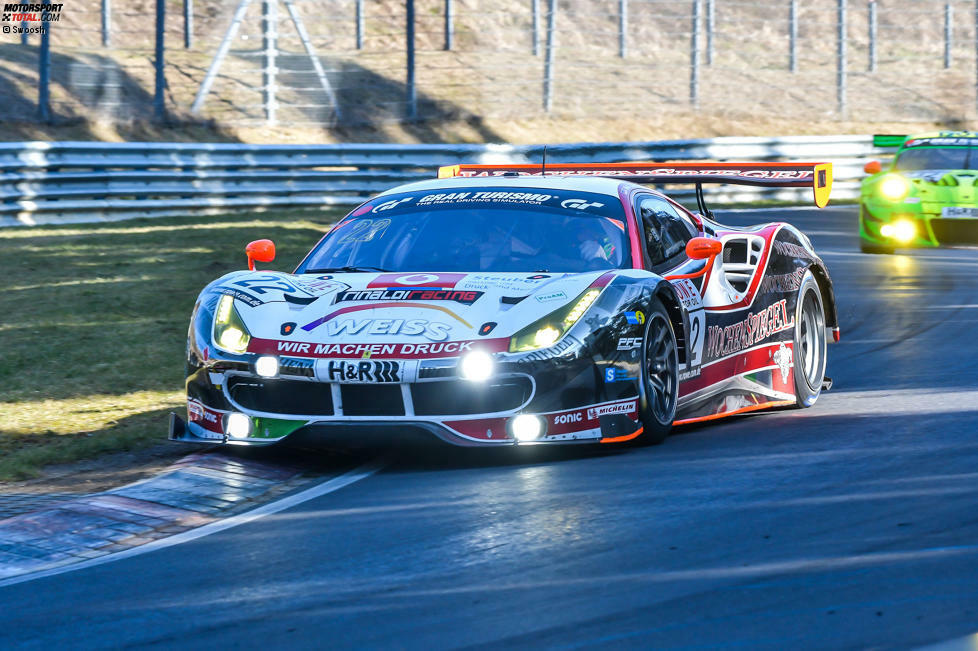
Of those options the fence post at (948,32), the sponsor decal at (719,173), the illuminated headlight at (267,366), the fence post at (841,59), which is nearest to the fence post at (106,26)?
the fence post at (841,59)

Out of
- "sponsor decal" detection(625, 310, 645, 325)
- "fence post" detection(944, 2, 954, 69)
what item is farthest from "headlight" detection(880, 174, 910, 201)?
"fence post" detection(944, 2, 954, 69)

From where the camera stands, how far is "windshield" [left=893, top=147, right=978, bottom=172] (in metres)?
16.8

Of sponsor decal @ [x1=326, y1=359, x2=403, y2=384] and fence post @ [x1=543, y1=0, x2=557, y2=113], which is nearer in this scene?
sponsor decal @ [x1=326, y1=359, x2=403, y2=384]

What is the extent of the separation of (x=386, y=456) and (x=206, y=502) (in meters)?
1.10

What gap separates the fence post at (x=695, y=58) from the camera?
28.9 metres

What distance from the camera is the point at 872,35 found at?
106 feet

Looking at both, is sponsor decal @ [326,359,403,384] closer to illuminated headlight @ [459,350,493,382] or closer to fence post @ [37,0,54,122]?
illuminated headlight @ [459,350,493,382]

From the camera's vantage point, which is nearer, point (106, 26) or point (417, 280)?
point (417, 280)

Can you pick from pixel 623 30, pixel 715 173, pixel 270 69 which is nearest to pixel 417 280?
pixel 715 173

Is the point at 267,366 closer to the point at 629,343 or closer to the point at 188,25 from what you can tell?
the point at 629,343

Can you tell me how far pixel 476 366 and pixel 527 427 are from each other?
0.33 metres

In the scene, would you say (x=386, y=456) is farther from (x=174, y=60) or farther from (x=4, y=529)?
(x=174, y=60)

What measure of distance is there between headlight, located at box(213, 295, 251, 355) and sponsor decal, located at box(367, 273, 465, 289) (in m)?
0.58

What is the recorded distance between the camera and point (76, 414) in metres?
8.07
